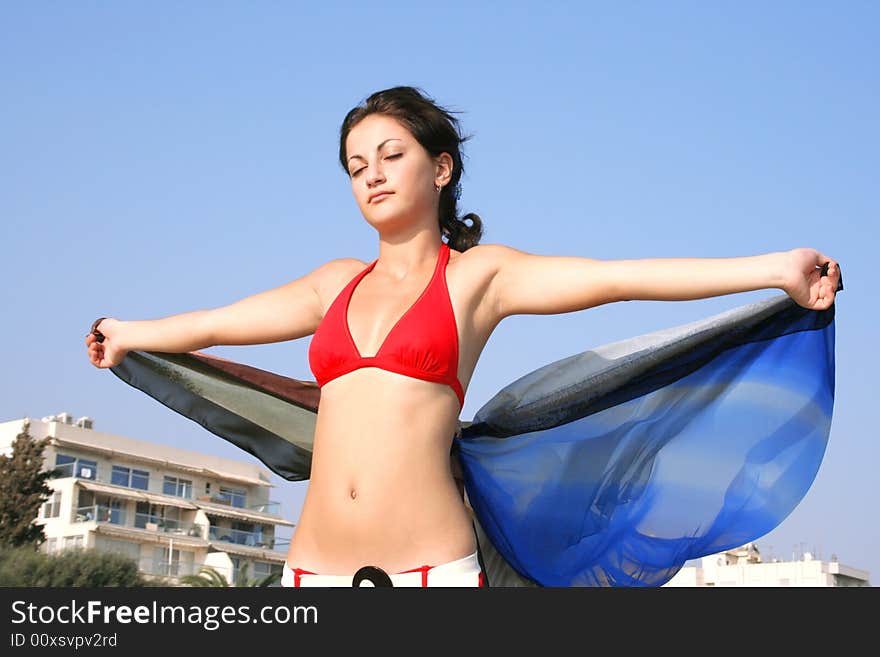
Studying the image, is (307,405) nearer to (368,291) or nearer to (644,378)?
(368,291)

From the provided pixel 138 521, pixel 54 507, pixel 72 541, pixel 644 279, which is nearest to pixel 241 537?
pixel 138 521

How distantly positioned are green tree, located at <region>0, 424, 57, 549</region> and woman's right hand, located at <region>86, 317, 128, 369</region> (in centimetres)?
4220

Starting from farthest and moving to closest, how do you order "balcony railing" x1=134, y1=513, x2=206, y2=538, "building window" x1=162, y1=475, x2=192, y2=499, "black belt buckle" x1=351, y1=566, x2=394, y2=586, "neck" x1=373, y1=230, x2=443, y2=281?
"building window" x1=162, y1=475, x2=192, y2=499 → "balcony railing" x1=134, y1=513, x2=206, y2=538 → "neck" x1=373, y1=230, x2=443, y2=281 → "black belt buckle" x1=351, y1=566, x2=394, y2=586

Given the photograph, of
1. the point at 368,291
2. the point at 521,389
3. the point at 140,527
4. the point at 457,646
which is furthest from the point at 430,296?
the point at 140,527

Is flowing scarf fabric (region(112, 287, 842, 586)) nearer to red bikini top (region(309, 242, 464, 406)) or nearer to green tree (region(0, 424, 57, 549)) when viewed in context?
red bikini top (region(309, 242, 464, 406))

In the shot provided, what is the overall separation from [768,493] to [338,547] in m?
1.57

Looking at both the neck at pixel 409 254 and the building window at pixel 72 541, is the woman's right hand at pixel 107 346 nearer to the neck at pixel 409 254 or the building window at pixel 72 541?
the neck at pixel 409 254

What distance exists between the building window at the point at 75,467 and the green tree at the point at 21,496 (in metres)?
9.52

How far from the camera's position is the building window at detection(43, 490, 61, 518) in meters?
55.9

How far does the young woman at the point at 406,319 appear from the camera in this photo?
11.9 feet

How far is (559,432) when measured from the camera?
4523 mm

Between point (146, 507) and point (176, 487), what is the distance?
88.4 inches

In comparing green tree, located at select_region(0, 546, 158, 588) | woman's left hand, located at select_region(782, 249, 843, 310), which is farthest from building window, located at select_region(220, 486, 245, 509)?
woman's left hand, located at select_region(782, 249, 843, 310)

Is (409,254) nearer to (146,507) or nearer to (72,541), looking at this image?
(72,541)
